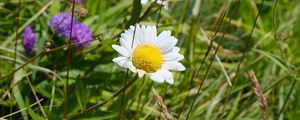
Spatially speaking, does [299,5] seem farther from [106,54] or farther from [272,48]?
[106,54]

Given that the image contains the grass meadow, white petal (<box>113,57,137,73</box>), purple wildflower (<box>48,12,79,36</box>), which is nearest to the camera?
white petal (<box>113,57,137,73</box>)

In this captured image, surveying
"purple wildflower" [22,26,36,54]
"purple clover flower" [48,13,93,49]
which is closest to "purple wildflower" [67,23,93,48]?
"purple clover flower" [48,13,93,49]

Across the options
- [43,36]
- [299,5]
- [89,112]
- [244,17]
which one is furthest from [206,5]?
[89,112]

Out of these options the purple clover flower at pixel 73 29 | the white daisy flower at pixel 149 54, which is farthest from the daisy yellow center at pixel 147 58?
the purple clover flower at pixel 73 29

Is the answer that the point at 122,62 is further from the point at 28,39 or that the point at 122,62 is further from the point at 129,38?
the point at 28,39

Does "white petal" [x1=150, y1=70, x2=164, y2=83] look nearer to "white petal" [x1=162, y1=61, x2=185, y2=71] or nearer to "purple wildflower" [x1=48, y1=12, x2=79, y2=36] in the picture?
"white petal" [x1=162, y1=61, x2=185, y2=71]

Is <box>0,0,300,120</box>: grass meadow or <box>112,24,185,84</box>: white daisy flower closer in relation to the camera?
<box>112,24,185,84</box>: white daisy flower

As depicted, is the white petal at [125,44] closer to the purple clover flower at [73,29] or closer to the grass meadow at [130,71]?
the grass meadow at [130,71]
